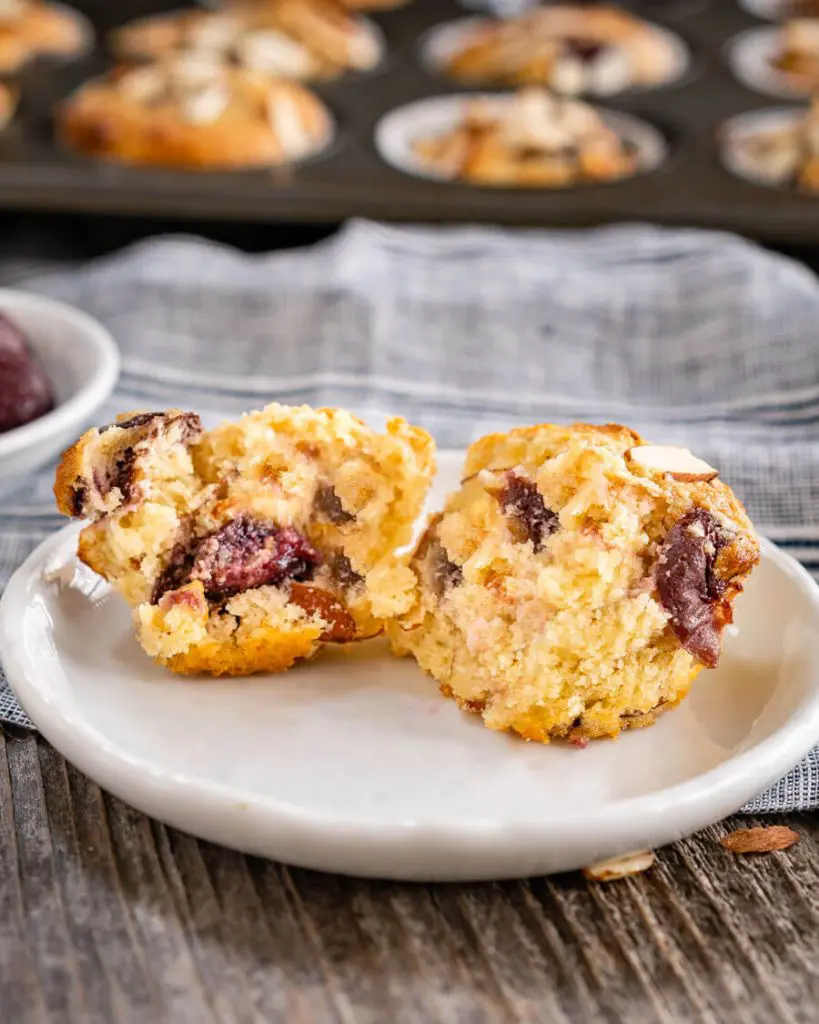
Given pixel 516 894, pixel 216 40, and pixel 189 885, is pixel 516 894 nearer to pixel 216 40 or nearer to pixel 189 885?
pixel 189 885

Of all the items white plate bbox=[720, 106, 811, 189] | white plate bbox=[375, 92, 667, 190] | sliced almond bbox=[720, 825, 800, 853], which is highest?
sliced almond bbox=[720, 825, 800, 853]

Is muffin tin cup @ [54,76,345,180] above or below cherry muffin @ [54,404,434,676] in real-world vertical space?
below

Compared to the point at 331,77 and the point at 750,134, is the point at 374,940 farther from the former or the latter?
the point at 331,77

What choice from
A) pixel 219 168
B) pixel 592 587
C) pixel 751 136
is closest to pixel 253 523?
pixel 592 587

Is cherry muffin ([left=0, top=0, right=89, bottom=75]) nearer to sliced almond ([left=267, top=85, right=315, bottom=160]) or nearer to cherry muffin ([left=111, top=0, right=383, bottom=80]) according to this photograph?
cherry muffin ([left=111, top=0, right=383, bottom=80])

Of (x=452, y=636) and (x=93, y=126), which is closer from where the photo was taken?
(x=452, y=636)

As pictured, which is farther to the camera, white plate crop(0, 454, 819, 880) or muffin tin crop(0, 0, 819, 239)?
muffin tin crop(0, 0, 819, 239)

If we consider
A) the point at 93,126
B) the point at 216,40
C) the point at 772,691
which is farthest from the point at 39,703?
the point at 216,40

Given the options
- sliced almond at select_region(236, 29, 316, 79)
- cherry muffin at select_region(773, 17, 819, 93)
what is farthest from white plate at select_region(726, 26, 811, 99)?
sliced almond at select_region(236, 29, 316, 79)
